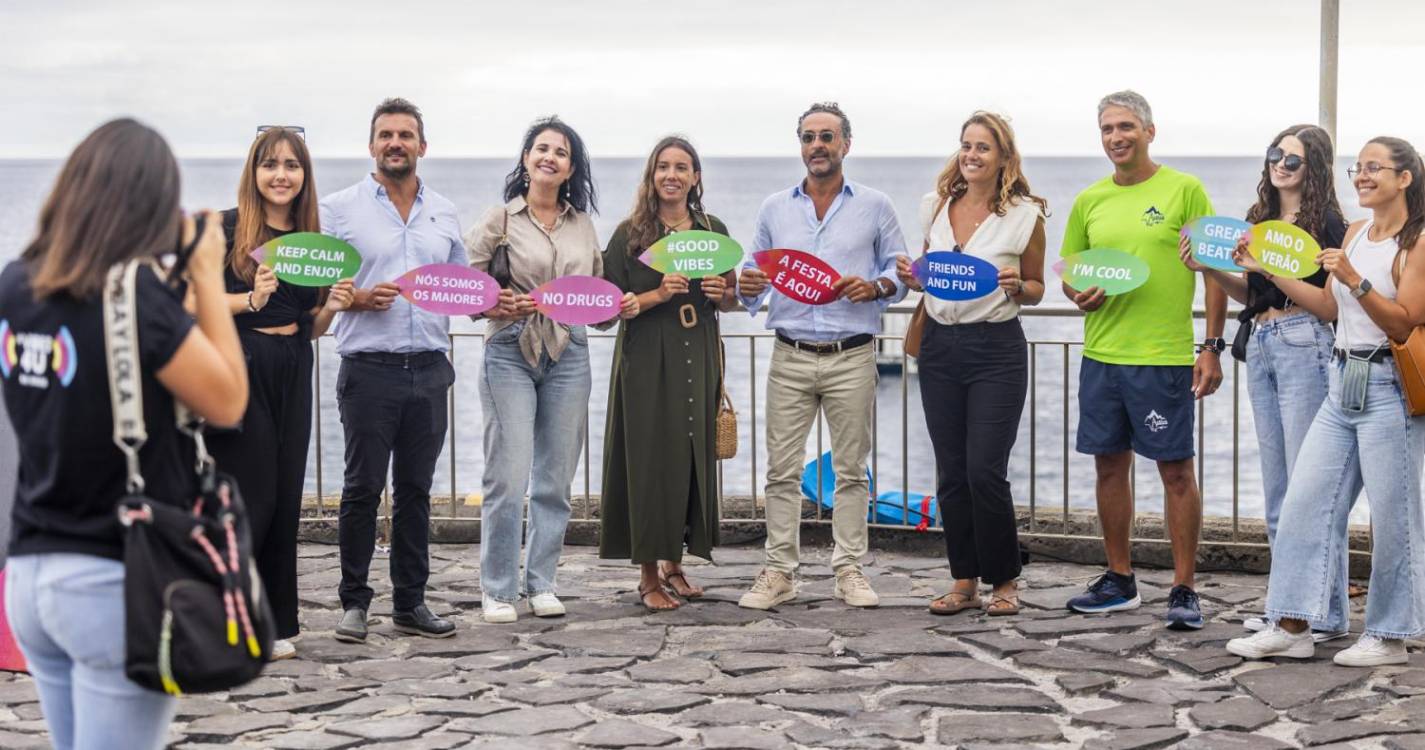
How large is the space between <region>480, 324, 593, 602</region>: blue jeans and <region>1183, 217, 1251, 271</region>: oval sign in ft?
8.24

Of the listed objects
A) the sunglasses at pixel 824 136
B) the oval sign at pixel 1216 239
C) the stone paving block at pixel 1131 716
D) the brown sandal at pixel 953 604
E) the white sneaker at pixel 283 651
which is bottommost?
the stone paving block at pixel 1131 716

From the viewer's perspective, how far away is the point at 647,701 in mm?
Answer: 5660

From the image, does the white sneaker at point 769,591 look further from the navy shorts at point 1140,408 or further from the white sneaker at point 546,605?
the navy shorts at point 1140,408

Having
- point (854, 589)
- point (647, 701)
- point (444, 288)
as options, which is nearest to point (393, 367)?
point (444, 288)

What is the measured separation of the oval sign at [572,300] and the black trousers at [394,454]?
0.48 m

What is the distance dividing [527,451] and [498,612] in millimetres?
697

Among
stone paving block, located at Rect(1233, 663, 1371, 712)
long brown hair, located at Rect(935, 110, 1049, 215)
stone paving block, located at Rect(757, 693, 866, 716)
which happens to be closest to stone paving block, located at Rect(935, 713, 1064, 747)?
stone paving block, located at Rect(757, 693, 866, 716)

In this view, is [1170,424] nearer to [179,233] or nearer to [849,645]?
[849,645]

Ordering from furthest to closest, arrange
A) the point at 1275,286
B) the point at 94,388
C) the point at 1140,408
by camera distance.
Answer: the point at 1140,408 < the point at 1275,286 < the point at 94,388

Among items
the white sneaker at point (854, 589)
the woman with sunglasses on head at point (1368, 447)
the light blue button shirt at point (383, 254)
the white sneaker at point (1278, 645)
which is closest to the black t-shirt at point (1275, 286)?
the woman with sunglasses on head at point (1368, 447)

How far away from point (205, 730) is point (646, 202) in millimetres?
2904

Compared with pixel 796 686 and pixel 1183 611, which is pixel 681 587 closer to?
pixel 796 686

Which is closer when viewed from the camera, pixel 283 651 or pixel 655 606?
pixel 283 651

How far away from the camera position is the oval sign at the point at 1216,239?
20.6 feet
